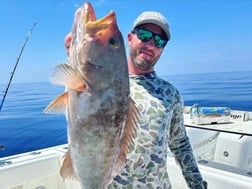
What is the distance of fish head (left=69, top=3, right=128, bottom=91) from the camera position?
3.45 feet

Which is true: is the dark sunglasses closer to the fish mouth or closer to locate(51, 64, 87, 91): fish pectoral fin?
the fish mouth

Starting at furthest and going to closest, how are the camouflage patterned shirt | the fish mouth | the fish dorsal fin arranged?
the camouflage patterned shirt → the fish dorsal fin → the fish mouth

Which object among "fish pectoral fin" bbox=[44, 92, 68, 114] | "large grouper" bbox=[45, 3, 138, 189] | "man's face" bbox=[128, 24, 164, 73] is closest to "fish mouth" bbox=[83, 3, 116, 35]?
"large grouper" bbox=[45, 3, 138, 189]

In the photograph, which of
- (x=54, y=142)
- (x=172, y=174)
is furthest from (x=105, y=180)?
(x=54, y=142)

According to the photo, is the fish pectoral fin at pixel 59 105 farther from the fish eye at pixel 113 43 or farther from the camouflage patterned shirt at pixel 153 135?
the camouflage patterned shirt at pixel 153 135

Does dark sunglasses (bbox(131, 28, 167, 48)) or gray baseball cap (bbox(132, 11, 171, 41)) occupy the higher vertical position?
gray baseball cap (bbox(132, 11, 171, 41))

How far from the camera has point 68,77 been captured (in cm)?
102

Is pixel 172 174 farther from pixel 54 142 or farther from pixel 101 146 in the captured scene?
pixel 54 142

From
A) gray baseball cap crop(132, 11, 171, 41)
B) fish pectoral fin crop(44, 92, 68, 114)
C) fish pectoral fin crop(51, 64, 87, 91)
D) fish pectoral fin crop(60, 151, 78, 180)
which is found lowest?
fish pectoral fin crop(60, 151, 78, 180)

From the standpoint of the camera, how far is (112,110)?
108 centimetres

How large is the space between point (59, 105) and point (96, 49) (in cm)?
25

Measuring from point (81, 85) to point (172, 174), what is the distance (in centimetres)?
203

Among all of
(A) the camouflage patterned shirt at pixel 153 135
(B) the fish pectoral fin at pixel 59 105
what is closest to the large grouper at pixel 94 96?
(B) the fish pectoral fin at pixel 59 105

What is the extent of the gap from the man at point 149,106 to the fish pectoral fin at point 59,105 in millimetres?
648
